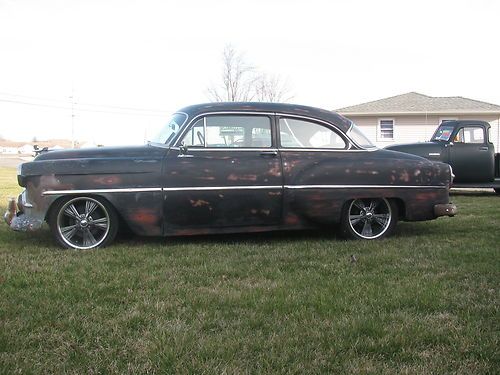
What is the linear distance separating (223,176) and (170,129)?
93cm

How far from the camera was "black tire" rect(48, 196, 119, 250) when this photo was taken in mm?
5473

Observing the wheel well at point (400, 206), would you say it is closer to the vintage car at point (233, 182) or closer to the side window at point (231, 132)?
the vintage car at point (233, 182)

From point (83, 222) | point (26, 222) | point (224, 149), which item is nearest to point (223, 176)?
point (224, 149)

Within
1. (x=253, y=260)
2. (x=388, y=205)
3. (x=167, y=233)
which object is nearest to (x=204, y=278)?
(x=253, y=260)

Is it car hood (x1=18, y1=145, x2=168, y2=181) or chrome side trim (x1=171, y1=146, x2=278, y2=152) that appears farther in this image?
chrome side trim (x1=171, y1=146, x2=278, y2=152)

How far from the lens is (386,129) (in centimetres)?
2478

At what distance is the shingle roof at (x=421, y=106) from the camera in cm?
2388

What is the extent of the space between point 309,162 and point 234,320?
2.83 m

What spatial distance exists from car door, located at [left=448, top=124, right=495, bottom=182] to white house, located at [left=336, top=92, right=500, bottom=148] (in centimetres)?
1207

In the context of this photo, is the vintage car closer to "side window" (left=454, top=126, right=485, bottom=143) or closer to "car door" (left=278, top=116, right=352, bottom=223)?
"car door" (left=278, top=116, right=352, bottom=223)

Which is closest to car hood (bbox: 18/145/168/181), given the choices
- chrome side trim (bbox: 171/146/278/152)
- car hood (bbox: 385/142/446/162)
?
chrome side trim (bbox: 171/146/278/152)

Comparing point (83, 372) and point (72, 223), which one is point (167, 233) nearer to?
point (72, 223)

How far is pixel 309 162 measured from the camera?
586 centimetres

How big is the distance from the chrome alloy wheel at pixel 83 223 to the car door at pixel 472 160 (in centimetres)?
916
